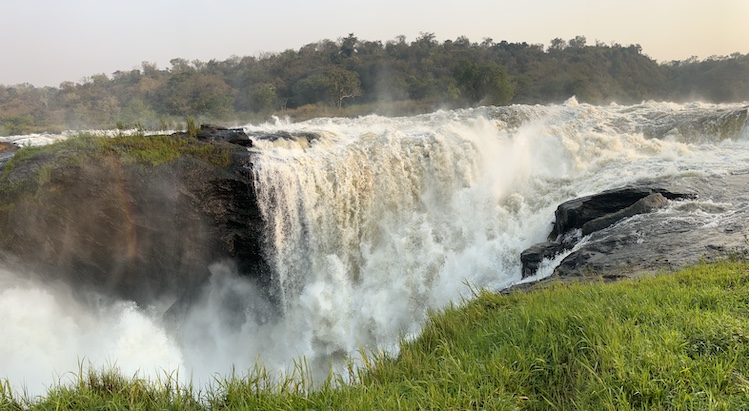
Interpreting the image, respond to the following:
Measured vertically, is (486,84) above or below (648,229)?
above

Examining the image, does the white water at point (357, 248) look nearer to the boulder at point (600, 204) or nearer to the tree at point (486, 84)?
the boulder at point (600, 204)

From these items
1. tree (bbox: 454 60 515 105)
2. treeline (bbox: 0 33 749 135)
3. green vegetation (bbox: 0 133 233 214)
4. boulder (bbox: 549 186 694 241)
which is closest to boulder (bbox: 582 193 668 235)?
boulder (bbox: 549 186 694 241)

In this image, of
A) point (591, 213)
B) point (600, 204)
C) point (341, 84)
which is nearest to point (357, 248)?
point (591, 213)

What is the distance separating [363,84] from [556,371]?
3789 centimetres

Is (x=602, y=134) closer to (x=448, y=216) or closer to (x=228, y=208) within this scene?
(x=448, y=216)

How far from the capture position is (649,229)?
21.3 feet

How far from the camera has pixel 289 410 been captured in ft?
7.83

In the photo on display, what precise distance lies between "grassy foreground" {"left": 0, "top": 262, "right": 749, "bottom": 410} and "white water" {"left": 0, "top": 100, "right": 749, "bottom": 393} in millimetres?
3163

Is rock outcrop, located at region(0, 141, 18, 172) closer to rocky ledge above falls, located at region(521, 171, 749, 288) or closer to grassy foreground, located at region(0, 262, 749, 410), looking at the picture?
grassy foreground, located at region(0, 262, 749, 410)

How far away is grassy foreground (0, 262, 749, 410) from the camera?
7.48 ft

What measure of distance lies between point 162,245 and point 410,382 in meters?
6.37

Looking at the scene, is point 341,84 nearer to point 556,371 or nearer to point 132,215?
point 132,215

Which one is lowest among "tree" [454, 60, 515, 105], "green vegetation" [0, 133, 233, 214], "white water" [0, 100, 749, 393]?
"white water" [0, 100, 749, 393]

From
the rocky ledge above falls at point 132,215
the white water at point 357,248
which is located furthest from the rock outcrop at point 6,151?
the white water at point 357,248
